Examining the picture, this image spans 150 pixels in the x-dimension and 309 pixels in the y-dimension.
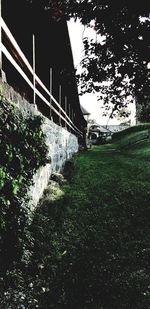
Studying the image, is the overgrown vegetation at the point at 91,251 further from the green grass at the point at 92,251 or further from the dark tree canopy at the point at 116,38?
the dark tree canopy at the point at 116,38

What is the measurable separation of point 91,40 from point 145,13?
207cm

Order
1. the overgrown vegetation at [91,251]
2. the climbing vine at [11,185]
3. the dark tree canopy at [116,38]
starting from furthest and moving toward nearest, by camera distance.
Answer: the dark tree canopy at [116,38] → the overgrown vegetation at [91,251] → the climbing vine at [11,185]

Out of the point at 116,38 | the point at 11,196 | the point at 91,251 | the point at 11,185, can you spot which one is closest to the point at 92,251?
the point at 91,251

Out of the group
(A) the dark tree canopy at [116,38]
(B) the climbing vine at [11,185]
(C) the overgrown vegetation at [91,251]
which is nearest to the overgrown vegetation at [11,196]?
(B) the climbing vine at [11,185]

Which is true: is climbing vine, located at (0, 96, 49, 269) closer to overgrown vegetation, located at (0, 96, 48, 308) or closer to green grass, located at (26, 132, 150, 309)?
overgrown vegetation, located at (0, 96, 48, 308)

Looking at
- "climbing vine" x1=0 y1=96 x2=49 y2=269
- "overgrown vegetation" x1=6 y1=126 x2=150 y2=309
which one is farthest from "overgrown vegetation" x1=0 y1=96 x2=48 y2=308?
"overgrown vegetation" x1=6 y1=126 x2=150 y2=309

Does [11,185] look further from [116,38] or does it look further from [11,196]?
[116,38]

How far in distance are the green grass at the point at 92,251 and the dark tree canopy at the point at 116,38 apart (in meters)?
2.76

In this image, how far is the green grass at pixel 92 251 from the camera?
10.9 feet

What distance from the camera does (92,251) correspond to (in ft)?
14.4

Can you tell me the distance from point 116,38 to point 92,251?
429 centimetres

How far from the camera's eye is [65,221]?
5.48 meters

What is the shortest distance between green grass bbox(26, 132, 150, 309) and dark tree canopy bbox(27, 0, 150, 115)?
2758mm

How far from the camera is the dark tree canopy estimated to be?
6055mm
